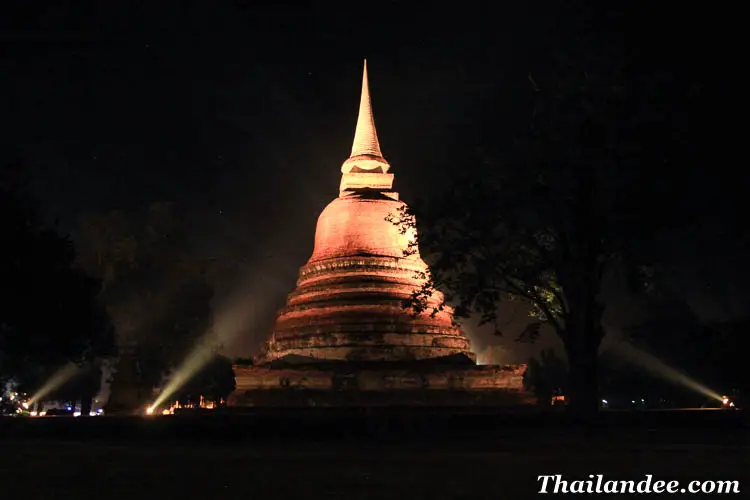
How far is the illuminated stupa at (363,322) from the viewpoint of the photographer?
34656 millimetres

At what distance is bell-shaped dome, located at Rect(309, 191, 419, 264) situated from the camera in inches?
1609

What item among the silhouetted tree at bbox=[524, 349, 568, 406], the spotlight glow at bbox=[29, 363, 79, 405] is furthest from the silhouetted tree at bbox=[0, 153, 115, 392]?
the silhouetted tree at bbox=[524, 349, 568, 406]

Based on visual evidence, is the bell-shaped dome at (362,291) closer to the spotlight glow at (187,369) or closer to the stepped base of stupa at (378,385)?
the stepped base of stupa at (378,385)

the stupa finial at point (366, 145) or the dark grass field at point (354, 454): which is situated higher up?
the stupa finial at point (366, 145)

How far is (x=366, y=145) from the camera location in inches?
1759

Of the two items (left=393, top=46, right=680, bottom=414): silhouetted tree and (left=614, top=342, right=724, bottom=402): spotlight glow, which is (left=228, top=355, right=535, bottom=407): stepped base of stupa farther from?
(left=614, top=342, right=724, bottom=402): spotlight glow

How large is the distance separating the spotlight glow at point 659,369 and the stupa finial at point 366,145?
82.2ft

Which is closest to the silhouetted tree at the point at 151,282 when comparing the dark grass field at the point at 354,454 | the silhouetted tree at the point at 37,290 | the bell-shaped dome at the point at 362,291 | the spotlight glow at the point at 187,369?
the spotlight glow at the point at 187,369

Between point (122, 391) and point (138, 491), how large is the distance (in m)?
35.8

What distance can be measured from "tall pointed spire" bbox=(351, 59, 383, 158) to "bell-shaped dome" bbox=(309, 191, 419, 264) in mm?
2925

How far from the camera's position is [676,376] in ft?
176

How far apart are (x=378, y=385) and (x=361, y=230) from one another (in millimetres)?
9667

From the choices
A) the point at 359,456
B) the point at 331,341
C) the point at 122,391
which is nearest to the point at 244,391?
the point at 331,341

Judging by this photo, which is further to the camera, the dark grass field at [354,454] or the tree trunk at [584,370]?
the tree trunk at [584,370]
